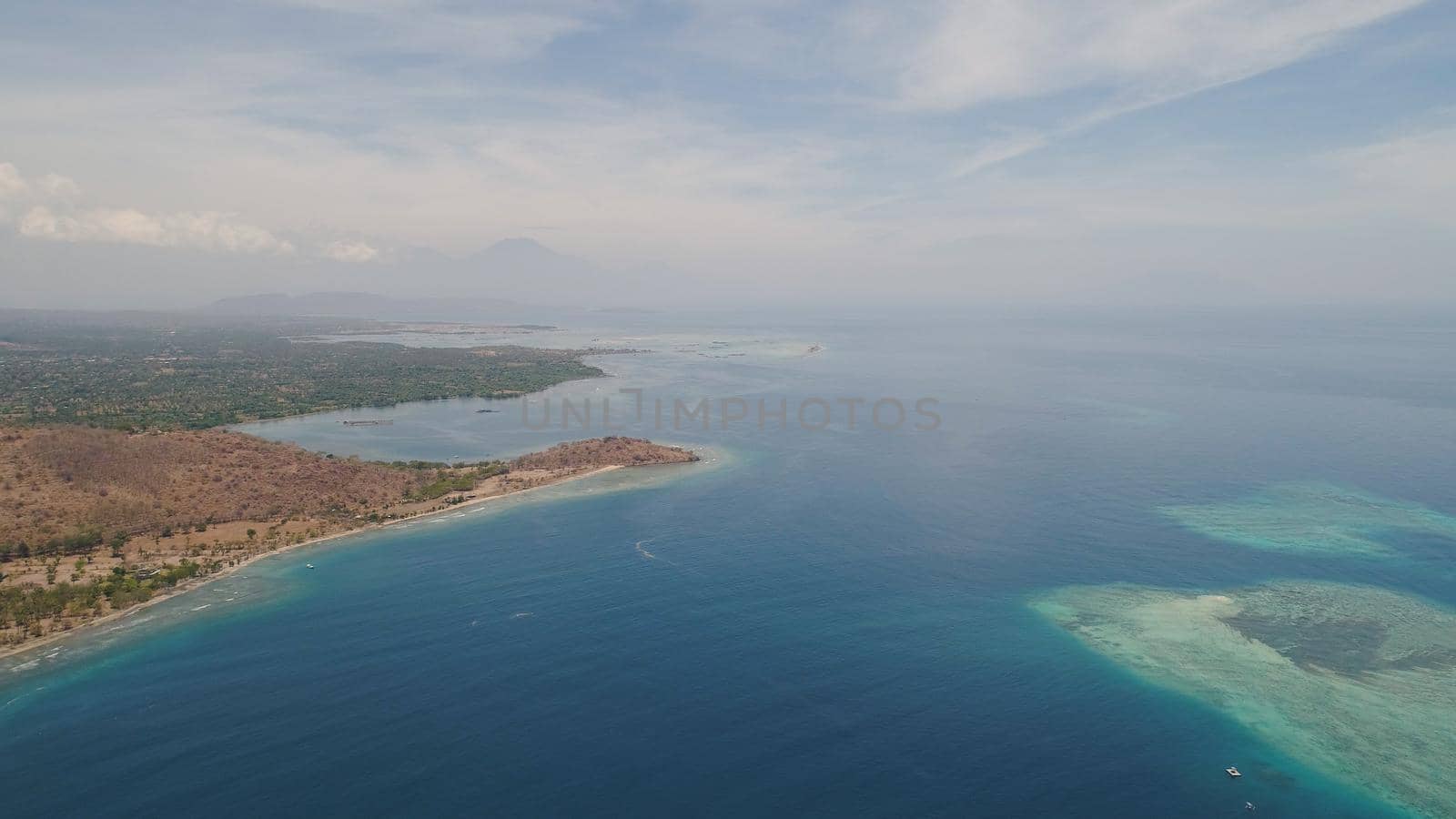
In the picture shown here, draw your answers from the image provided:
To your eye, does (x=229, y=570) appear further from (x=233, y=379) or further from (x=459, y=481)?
(x=233, y=379)

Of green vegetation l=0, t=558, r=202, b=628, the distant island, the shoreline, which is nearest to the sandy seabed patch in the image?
the shoreline

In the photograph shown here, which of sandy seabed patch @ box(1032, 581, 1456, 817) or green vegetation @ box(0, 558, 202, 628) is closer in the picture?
sandy seabed patch @ box(1032, 581, 1456, 817)

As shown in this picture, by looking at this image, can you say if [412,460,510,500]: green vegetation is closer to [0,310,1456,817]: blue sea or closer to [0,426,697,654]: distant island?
[0,426,697,654]: distant island

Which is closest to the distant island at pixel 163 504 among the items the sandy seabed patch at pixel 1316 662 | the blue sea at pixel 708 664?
the blue sea at pixel 708 664

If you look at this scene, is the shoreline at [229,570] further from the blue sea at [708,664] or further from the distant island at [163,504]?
the blue sea at [708,664]

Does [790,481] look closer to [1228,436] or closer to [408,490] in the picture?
[408,490]
